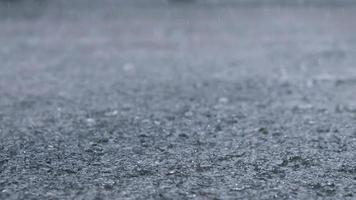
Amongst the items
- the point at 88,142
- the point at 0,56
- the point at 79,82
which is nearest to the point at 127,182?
the point at 88,142

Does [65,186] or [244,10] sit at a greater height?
[244,10]

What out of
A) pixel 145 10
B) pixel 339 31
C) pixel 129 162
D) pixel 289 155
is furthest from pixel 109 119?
pixel 145 10

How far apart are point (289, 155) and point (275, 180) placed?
0.37 meters

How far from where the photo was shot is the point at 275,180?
95.3 inches

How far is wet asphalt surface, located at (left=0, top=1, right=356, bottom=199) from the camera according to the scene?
2.42 meters

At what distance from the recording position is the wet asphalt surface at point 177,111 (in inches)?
95.1

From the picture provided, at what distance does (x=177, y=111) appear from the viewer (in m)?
3.53

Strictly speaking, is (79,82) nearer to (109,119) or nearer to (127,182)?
(109,119)

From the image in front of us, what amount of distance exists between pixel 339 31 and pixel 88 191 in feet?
17.8

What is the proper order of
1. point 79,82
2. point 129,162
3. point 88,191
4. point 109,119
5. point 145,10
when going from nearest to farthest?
point 88,191, point 129,162, point 109,119, point 79,82, point 145,10

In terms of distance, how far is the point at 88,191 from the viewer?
90.2 inches

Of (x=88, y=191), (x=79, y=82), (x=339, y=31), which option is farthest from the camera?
(x=339, y=31)

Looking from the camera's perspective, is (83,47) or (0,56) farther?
(83,47)

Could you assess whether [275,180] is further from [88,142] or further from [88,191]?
[88,142]
